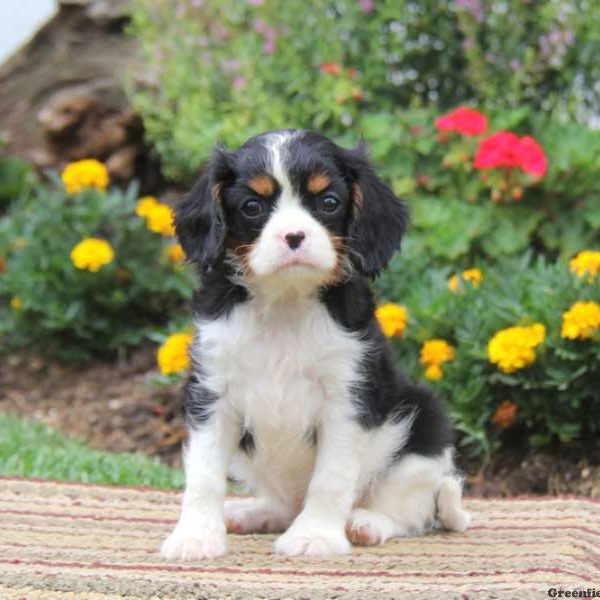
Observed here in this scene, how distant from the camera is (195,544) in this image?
11.9 ft

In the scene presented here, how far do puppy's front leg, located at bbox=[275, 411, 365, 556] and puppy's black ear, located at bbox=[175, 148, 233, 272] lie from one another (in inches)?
25.1

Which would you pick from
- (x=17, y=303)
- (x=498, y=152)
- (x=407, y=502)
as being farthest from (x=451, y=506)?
(x=17, y=303)

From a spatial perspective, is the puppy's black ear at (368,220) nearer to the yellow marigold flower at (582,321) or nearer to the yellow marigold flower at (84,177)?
the yellow marigold flower at (582,321)

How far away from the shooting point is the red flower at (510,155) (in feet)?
22.3

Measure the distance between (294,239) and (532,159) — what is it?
3.75m

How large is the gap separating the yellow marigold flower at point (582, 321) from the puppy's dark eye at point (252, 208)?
231 cm

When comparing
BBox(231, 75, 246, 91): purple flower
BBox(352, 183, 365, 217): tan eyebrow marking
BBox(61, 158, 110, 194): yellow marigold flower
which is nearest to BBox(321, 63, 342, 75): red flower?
BBox(231, 75, 246, 91): purple flower

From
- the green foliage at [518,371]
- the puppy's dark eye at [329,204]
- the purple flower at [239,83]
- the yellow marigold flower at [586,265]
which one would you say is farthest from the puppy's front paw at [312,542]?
the purple flower at [239,83]

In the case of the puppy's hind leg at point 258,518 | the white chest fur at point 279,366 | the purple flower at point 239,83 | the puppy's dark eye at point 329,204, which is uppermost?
the puppy's dark eye at point 329,204

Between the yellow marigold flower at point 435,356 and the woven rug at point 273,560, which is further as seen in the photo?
the yellow marigold flower at point 435,356

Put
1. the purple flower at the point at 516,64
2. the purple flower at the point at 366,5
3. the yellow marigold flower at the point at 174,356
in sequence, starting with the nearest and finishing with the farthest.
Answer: the yellow marigold flower at the point at 174,356
the purple flower at the point at 516,64
the purple flower at the point at 366,5

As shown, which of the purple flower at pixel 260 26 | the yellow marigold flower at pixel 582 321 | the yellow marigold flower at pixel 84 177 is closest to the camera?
the yellow marigold flower at pixel 582 321

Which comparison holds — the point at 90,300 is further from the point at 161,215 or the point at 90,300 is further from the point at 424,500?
the point at 424,500

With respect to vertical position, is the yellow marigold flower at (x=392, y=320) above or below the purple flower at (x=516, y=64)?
below
